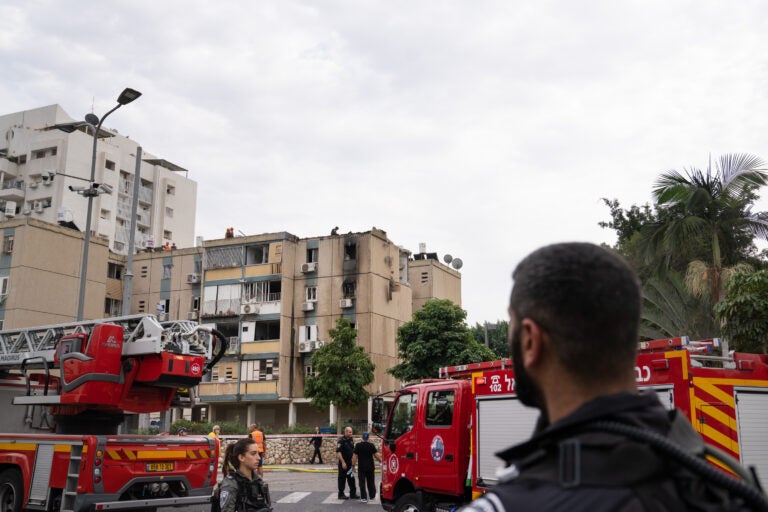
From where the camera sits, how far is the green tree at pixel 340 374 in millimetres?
40812

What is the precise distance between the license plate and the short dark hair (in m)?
11.0

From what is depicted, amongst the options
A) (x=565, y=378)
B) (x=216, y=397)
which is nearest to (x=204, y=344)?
(x=565, y=378)

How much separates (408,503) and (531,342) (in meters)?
10.1

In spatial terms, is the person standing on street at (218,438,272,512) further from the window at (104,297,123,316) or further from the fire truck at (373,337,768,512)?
the window at (104,297,123,316)

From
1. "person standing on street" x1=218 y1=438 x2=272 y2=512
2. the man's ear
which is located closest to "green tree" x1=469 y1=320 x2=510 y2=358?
"person standing on street" x1=218 y1=438 x2=272 y2=512

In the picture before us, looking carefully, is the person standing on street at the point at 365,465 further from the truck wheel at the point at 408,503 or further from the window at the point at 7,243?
the window at the point at 7,243

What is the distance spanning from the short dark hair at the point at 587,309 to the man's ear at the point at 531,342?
15 mm

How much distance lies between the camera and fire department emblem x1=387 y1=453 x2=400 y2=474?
1168cm

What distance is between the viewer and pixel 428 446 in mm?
11172

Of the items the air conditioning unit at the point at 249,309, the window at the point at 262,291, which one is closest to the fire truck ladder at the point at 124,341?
the air conditioning unit at the point at 249,309

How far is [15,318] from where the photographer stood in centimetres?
4747

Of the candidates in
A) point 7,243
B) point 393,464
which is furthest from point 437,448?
point 7,243

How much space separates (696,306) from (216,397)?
113 ft

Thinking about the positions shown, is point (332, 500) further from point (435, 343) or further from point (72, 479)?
point (435, 343)
